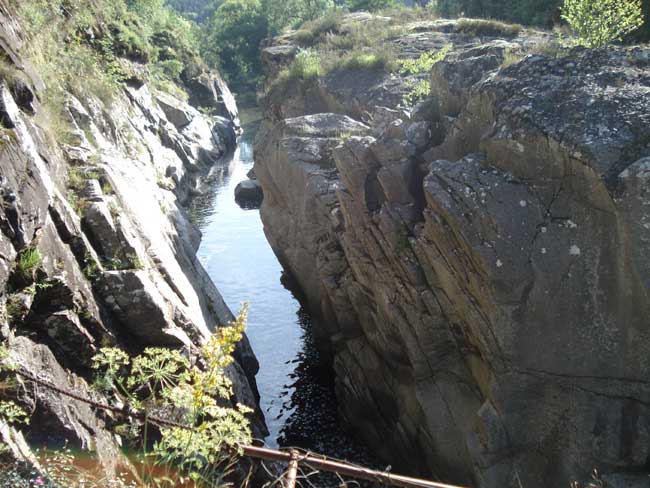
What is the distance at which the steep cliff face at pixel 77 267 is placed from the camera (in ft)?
26.7

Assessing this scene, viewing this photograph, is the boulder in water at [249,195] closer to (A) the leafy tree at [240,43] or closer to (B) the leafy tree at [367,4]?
(B) the leafy tree at [367,4]

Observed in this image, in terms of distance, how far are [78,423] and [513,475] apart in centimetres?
651

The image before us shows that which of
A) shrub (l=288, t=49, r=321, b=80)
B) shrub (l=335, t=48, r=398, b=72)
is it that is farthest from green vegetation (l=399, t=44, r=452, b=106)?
shrub (l=288, t=49, r=321, b=80)

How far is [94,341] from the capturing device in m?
9.38

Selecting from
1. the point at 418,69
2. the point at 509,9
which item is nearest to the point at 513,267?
the point at 418,69

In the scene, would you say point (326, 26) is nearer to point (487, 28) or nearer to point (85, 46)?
point (487, 28)

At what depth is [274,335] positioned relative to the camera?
19578 mm

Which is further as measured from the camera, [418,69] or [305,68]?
[305,68]

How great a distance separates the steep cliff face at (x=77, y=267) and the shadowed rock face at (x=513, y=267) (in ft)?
12.7

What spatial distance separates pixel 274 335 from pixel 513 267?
11262 millimetres

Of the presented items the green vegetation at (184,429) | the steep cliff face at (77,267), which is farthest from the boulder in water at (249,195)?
the green vegetation at (184,429)

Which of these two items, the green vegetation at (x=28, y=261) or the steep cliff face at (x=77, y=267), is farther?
the green vegetation at (x=28, y=261)

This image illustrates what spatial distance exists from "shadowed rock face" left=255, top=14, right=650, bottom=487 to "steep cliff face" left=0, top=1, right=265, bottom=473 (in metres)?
3.87

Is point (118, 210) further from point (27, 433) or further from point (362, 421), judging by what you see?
point (362, 421)
